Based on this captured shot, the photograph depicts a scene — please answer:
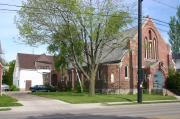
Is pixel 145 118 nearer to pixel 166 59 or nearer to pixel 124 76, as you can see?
pixel 124 76

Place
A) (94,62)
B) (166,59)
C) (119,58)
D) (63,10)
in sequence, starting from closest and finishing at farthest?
(63,10)
(94,62)
(119,58)
(166,59)

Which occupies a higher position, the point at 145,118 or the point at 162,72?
the point at 162,72

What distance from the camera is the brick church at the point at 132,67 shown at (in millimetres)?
53312

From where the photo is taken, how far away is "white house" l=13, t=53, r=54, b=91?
273ft

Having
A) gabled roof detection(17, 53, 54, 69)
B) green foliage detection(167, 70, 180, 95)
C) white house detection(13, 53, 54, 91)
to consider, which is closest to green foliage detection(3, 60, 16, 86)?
white house detection(13, 53, 54, 91)

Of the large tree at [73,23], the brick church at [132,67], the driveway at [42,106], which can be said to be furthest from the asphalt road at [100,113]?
the brick church at [132,67]

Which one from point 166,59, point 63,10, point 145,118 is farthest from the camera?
point 166,59

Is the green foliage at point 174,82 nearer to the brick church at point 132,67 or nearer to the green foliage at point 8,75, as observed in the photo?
the brick church at point 132,67

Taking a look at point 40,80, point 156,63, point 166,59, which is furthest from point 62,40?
point 40,80

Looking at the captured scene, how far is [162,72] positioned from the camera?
2154 inches

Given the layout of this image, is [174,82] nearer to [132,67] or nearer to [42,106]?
[132,67]

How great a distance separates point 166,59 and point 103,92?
1111cm

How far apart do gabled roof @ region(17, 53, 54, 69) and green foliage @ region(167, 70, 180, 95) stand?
3696 centimetres

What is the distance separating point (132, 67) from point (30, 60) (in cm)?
3754
